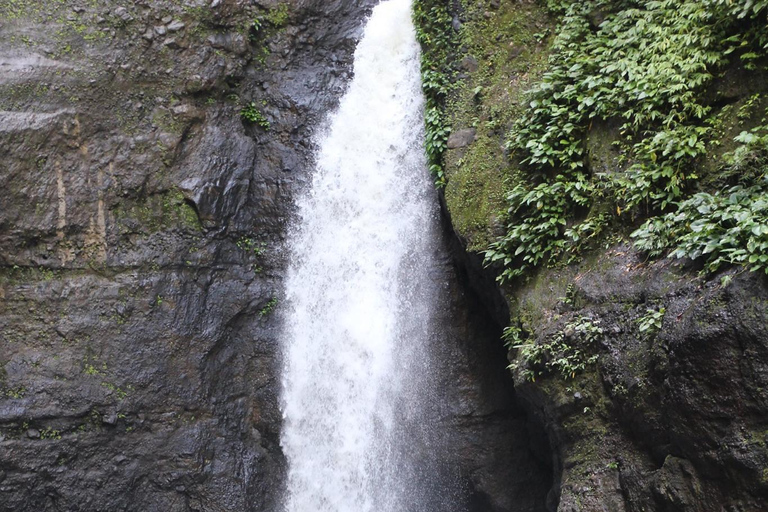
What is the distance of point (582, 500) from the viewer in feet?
17.3

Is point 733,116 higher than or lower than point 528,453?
higher

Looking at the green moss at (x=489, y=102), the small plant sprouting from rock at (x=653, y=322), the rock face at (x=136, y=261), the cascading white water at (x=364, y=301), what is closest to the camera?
the small plant sprouting from rock at (x=653, y=322)

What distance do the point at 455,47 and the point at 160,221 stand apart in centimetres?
566

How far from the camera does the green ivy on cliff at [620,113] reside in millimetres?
5555

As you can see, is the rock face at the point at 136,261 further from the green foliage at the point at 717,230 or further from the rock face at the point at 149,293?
the green foliage at the point at 717,230

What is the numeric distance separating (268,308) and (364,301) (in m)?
1.77

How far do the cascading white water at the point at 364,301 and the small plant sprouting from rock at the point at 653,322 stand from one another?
4264mm

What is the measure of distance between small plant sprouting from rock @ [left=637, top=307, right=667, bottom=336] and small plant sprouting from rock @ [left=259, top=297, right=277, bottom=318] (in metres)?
6.39

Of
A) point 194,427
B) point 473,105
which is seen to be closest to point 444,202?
point 473,105

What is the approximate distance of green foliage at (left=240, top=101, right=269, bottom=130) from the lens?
10349 mm

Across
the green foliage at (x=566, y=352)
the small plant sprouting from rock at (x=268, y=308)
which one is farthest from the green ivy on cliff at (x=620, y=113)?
the small plant sprouting from rock at (x=268, y=308)

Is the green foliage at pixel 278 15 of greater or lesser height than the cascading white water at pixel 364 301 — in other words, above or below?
above

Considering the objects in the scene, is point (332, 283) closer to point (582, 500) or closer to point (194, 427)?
point (194, 427)

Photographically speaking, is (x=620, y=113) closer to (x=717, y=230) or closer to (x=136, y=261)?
(x=717, y=230)
